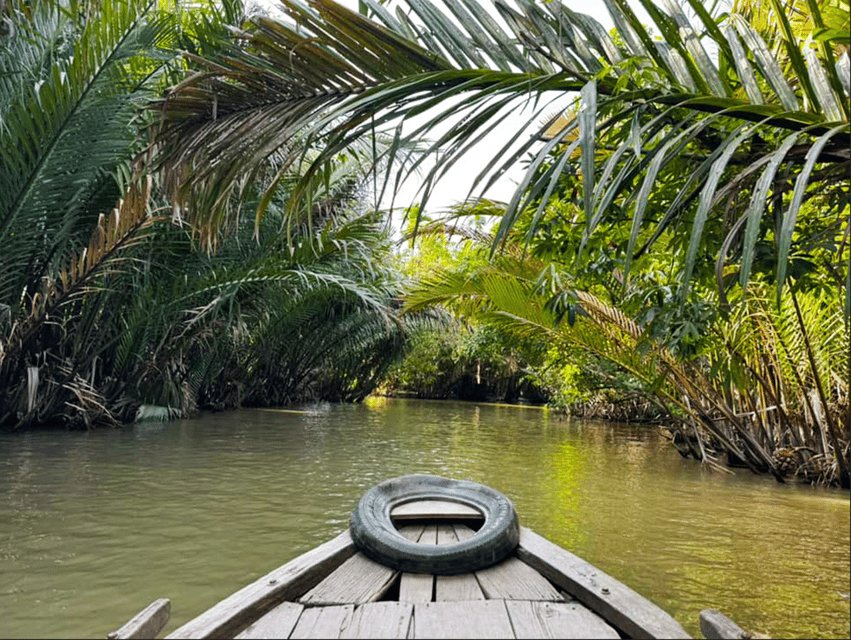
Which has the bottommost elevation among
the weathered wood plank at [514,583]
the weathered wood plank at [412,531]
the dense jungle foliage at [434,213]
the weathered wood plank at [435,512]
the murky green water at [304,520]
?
the murky green water at [304,520]

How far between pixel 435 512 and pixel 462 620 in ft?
4.61

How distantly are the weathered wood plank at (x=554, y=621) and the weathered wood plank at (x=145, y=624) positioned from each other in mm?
1020

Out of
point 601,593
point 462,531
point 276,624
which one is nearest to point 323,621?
point 276,624

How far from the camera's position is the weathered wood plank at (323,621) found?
1938mm

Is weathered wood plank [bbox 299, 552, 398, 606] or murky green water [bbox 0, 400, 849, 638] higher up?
weathered wood plank [bbox 299, 552, 398, 606]

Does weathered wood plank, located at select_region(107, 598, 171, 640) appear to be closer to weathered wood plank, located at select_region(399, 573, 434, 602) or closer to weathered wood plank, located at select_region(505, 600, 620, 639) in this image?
weathered wood plank, located at select_region(399, 573, 434, 602)

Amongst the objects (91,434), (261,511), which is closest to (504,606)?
(261,511)

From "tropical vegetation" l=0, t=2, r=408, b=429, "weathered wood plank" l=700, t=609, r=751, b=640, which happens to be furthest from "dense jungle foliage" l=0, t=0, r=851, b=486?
"weathered wood plank" l=700, t=609, r=751, b=640

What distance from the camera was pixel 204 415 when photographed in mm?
12789

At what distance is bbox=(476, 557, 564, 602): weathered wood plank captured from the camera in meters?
2.34

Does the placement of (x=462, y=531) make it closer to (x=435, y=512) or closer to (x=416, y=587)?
(x=435, y=512)

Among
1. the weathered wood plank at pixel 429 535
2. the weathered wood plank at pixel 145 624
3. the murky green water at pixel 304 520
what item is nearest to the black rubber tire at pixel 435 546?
the weathered wood plank at pixel 429 535

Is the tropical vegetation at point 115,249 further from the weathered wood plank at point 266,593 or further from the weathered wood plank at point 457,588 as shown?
the weathered wood plank at point 457,588

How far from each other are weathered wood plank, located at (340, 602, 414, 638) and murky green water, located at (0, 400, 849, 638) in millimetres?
1025
